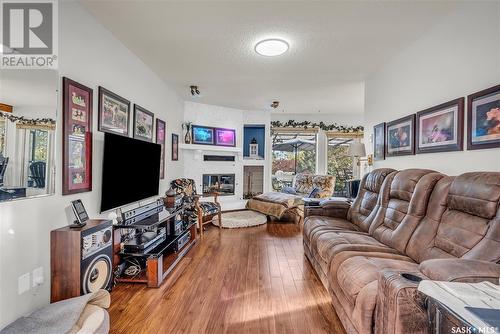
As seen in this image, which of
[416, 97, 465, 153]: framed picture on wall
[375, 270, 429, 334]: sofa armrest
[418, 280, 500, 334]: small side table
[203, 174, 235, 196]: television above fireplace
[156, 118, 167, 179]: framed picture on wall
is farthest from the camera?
[203, 174, 235, 196]: television above fireplace

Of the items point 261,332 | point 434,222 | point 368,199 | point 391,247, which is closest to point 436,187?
point 434,222

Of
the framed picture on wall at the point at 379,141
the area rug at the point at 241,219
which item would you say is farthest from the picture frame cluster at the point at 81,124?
the framed picture on wall at the point at 379,141

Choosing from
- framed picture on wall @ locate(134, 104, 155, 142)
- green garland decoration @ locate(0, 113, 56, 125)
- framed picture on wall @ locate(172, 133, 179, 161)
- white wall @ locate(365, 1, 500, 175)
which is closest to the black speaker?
green garland decoration @ locate(0, 113, 56, 125)

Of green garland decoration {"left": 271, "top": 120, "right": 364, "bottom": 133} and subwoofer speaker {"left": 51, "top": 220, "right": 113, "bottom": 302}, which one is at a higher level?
green garland decoration {"left": 271, "top": 120, "right": 364, "bottom": 133}

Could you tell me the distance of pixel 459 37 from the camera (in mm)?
2086

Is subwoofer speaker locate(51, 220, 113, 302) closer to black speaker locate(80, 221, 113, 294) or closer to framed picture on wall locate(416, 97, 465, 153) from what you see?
black speaker locate(80, 221, 113, 294)

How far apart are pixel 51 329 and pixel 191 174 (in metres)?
4.20

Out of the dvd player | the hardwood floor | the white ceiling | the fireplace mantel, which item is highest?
the white ceiling

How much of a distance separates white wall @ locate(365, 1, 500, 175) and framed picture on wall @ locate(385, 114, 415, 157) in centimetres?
8

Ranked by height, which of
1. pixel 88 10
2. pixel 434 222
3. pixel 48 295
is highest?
pixel 88 10

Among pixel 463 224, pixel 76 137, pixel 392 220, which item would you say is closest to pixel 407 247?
pixel 392 220

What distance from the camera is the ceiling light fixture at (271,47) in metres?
2.67

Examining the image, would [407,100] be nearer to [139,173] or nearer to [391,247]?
[391,247]

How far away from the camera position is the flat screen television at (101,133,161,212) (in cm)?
232
